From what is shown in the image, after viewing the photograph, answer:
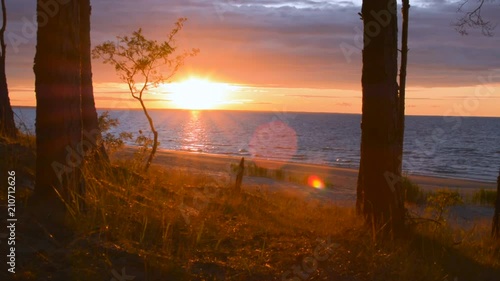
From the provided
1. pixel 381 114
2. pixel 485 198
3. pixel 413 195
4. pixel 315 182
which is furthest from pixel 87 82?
pixel 485 198

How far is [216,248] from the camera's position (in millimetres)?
6805

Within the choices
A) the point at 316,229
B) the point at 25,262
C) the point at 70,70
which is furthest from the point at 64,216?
the point at 316,229

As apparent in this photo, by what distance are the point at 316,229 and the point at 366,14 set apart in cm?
356

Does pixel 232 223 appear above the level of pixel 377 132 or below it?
below

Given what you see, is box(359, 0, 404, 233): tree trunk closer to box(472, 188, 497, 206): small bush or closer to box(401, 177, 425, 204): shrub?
box(401, 177, 425, 204): shrub

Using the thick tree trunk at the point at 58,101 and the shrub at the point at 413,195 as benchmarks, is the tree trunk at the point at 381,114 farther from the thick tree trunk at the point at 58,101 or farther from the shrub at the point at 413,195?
the shrub at the point at 413,195

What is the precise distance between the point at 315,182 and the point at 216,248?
22108mm

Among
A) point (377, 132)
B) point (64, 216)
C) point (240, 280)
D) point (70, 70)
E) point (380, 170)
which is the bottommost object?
point (240, 280)

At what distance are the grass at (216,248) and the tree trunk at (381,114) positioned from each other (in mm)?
510

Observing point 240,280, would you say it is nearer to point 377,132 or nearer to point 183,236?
point 183,236

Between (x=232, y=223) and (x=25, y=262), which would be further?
(x=232, y=223)

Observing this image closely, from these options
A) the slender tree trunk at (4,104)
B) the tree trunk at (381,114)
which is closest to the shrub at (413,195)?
the tree trunk at (381,114)

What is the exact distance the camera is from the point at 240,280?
584cm

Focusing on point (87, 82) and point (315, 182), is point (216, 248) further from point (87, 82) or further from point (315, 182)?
point (315, 182)
